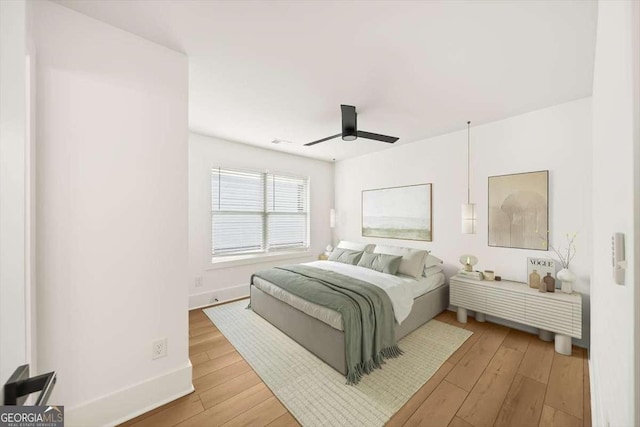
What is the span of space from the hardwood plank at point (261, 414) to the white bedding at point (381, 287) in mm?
732

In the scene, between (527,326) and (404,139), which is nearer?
(527,326)

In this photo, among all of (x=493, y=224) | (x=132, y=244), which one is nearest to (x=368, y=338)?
(x=132, y=244)

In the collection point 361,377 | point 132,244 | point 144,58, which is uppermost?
point 144,58

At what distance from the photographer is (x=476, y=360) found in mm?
2346

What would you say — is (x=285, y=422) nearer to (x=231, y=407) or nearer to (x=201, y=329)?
(x=231, y=407)

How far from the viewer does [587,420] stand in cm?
166

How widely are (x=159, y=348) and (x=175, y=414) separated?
464 millimetres

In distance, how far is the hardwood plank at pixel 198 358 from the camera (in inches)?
92.5

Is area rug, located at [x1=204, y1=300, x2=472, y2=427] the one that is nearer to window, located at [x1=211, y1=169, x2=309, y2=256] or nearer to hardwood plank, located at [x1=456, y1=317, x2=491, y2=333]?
hardwood plank, located at [x1=456, y1=317, x2=491, y2=333]

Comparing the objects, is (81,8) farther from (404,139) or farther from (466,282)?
(466,282)

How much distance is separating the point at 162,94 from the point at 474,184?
372 cm

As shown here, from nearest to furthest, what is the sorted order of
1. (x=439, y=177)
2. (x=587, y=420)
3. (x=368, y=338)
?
(x=587, y=420), (x=368, y=338), (x=439, y=177)

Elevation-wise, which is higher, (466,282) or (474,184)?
(474,184)

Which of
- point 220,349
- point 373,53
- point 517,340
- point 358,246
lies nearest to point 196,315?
point 220,349
